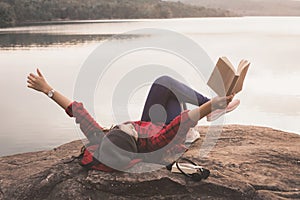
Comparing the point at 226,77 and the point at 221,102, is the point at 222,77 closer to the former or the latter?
the point at 226,77

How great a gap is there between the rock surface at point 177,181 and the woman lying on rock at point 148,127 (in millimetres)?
125

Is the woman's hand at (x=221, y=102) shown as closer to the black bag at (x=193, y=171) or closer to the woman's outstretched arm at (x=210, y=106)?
the woman's outstretched arm at (x=210, y=106)

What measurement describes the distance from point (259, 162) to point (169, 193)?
0.99 metres

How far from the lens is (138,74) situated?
422cm

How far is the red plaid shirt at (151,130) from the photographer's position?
11.9 ft

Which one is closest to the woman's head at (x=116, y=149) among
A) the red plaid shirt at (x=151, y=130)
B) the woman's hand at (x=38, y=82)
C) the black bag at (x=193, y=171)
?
the red plaid shirt at (x=151, y=130)

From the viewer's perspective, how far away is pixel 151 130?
12.4 feet

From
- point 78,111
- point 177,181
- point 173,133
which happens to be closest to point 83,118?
point 78,111

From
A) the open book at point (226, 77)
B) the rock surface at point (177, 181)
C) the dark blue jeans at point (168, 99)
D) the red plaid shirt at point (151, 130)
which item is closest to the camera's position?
the open book at point (226, 77)

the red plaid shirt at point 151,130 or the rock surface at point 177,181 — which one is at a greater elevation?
the red plaid shirt at point 151,130

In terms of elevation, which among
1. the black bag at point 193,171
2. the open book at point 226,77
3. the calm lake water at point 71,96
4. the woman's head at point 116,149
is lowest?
the calm lake water at point 71,96

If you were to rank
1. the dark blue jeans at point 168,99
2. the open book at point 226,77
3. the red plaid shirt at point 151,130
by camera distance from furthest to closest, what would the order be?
the dark blue jeans at point 168,99 → the red plaid shirt at point 151,130 → the open book at point 226,77

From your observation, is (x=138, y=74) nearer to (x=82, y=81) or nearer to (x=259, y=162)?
(x=82, y=81)

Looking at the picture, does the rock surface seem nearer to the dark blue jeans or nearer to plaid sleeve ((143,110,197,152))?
plaid sleeve ((143,110,197,152))
